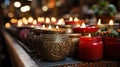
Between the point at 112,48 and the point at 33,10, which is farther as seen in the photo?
the point at 33,10

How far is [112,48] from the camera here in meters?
1.53

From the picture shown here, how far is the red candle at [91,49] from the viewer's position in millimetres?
1479

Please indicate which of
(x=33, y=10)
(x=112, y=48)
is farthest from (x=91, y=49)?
(x=33, y=10)

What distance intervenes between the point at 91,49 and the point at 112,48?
0.50ft

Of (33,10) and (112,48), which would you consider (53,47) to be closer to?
(112,48)

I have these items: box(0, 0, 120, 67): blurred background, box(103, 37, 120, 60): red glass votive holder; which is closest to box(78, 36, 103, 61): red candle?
Answer: box(103, 37, 120, 60): red glass votive holder

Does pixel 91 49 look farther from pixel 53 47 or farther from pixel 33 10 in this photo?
pixel 33 10

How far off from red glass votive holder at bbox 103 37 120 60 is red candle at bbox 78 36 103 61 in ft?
0.21

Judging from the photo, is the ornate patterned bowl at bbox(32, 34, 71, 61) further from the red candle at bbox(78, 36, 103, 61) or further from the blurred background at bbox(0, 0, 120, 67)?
the blurred background at bbox(0, 0, 120, 67)

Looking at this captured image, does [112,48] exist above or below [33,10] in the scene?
above

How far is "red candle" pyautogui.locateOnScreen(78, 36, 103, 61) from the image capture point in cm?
148

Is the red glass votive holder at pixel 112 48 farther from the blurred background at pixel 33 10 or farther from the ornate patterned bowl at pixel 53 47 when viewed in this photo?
the blurred background at pixel 33 10

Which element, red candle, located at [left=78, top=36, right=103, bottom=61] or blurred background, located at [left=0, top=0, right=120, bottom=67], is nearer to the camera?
red candle, located at [left=78, top=36, right=103, bottom=61]

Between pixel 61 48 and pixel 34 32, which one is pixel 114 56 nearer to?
pixel 61 48
